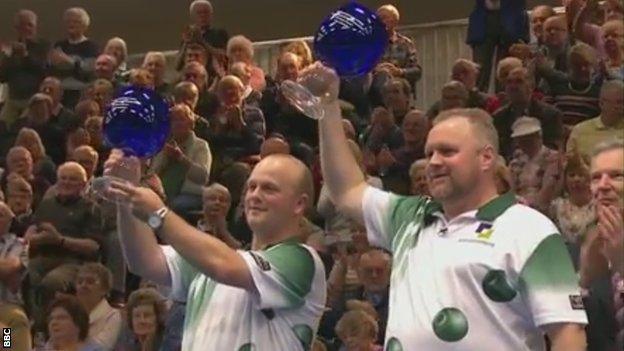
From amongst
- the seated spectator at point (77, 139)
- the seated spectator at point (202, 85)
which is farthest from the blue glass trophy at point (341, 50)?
the seated spectator at point (77, 139)

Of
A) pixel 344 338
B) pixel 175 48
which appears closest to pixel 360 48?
pixel 344 338

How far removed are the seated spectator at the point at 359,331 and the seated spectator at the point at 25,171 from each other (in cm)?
Result: 408

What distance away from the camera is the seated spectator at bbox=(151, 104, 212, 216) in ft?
32.6

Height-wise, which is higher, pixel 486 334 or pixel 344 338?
pixel 486 334

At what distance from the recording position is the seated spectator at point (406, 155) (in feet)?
30.8

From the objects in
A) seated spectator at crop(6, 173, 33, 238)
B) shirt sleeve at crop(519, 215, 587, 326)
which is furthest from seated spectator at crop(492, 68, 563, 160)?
shirt sleeve at crop(519, 215, 587, 326)

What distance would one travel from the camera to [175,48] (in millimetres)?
16469

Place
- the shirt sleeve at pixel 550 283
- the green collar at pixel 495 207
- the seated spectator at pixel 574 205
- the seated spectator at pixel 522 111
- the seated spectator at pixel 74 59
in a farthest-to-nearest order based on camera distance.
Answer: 1. the seated spectator at pixel 74 59
2. the seated spectator at pixel 522 111
3. the seated spectator at pixel 574 205
4. the green collar at pixel 495 207
5. the shirt sleeve at pixel 550 283

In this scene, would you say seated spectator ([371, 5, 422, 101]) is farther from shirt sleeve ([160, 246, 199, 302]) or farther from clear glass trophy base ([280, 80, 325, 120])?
clear glass trophy base ([280, 80, 325, 120])

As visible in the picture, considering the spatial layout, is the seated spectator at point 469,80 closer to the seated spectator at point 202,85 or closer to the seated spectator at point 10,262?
the seated spectator at point 202,85

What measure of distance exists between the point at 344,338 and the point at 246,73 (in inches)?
186

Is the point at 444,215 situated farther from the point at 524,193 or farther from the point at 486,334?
the point at 524,193

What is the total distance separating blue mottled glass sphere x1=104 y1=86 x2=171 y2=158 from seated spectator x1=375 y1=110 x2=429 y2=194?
15.4 feet

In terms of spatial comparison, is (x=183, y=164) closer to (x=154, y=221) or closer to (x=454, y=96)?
(x=454, y=96)
